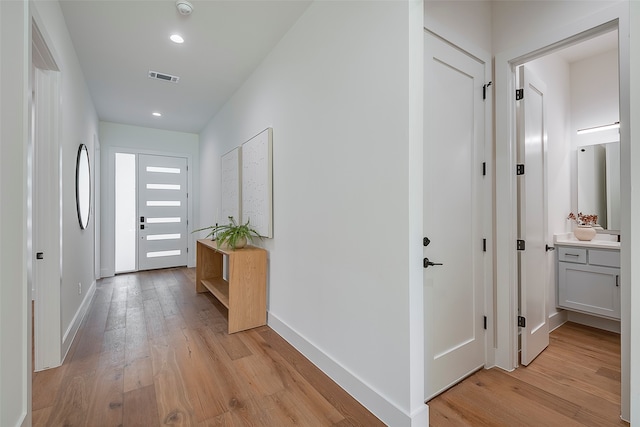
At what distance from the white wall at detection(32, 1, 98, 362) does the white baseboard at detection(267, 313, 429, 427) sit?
1877 millimetres

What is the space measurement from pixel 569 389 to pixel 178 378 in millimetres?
2616

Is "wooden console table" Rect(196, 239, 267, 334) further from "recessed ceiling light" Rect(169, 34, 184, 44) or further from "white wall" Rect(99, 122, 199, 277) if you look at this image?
"white wall" Rect(99, 122, 199, 277)

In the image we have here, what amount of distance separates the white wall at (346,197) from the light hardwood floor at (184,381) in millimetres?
198

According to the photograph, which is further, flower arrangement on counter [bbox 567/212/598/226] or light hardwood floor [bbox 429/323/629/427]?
flower arrangement on counter [bbox 567/212/598/226]

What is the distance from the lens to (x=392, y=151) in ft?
5.16

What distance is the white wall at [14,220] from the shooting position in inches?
47.4

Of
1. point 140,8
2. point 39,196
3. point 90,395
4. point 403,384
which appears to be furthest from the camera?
point 140,8

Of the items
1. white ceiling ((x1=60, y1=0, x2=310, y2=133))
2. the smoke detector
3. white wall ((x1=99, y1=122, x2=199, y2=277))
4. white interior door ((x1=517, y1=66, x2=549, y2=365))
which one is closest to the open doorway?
white interior door ((x1=517, y1=66, x2=549, y2=365))

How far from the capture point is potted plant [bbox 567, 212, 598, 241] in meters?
3.00

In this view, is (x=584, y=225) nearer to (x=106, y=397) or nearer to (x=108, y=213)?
(x=106, y=397)

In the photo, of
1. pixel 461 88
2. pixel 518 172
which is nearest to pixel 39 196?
pixel 461 88

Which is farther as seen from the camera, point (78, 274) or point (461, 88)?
point (78, 274)

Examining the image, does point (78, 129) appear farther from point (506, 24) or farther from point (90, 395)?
point (506, 24)

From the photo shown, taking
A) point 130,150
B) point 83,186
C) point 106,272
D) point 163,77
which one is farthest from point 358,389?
point 130,150
